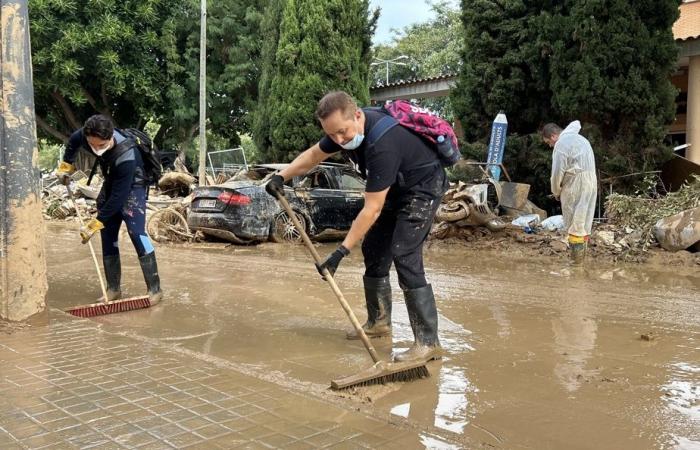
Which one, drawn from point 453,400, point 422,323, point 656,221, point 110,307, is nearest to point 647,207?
point 656,221

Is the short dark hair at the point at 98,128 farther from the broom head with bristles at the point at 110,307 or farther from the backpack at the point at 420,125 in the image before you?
the backpack at the point at 420,125

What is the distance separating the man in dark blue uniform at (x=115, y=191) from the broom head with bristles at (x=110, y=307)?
0.41ft

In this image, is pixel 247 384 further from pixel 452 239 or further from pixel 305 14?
pixel 305 14

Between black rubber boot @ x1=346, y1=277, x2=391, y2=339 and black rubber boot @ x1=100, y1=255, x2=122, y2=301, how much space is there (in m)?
2.65

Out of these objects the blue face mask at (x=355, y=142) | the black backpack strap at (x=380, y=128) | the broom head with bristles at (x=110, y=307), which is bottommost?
the broom head with bristles at (x=110, y=307)

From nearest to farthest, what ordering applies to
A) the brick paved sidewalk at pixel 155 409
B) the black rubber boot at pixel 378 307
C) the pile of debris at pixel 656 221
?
1. the brick paved sidewalk at pixel 155 409
2. the black rubber boot at pixel 378 307
3. the pile of debris at pixel 656 221

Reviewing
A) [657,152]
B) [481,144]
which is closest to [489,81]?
[481,144]

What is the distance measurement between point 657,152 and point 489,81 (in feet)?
11.3

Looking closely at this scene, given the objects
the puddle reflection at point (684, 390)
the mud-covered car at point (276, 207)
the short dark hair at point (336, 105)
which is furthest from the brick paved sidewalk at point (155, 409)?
the mud-covered car at point (276, 207)

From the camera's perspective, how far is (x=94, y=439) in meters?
2.72

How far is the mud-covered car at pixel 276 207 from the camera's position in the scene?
10094 millimetres

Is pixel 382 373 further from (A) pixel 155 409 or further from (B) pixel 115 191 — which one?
(B) pixel 115 191

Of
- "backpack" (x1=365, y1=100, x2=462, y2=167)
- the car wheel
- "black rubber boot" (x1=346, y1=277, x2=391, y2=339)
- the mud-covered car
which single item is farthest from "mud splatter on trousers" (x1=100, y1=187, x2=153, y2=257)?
the car wheel

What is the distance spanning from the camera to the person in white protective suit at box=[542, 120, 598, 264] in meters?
7.77
